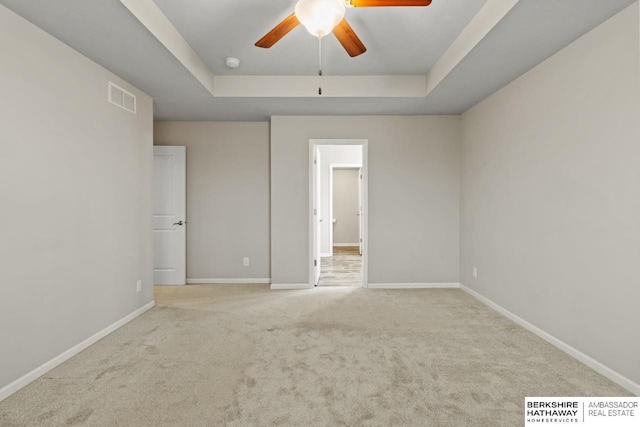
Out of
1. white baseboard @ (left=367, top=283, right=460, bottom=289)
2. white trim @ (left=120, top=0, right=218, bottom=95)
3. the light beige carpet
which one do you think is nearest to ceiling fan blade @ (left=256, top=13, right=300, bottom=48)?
white trim @ (left=120, top=0, right=218, bottom=95)

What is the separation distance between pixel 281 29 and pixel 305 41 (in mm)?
962

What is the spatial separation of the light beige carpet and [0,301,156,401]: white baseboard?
0.05 metres

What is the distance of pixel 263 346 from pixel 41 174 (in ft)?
6.78

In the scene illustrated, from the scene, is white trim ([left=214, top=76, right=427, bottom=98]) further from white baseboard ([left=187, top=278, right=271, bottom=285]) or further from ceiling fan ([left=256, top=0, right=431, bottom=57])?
white baseboard ([left=187, top=278, right=271, bottom=285])

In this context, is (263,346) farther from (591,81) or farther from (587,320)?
(591,81)

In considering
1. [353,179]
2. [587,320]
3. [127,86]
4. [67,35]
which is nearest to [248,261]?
[127,86]

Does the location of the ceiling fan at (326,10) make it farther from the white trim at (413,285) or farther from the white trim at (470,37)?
Result: the white trim at (413,285)

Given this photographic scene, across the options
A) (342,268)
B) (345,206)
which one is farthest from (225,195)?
(345,206)

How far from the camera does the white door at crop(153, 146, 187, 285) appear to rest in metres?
4.81

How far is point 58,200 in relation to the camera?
2.48 metres

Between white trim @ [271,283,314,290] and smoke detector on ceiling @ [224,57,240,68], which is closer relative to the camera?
smoke detector on ceiling @ [224,57,240,68]

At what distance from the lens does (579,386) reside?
6.96 ft

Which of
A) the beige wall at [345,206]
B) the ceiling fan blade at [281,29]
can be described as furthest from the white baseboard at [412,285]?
the beige wall at [345,206]

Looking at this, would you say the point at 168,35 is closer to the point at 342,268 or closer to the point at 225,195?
the point at 225,195
